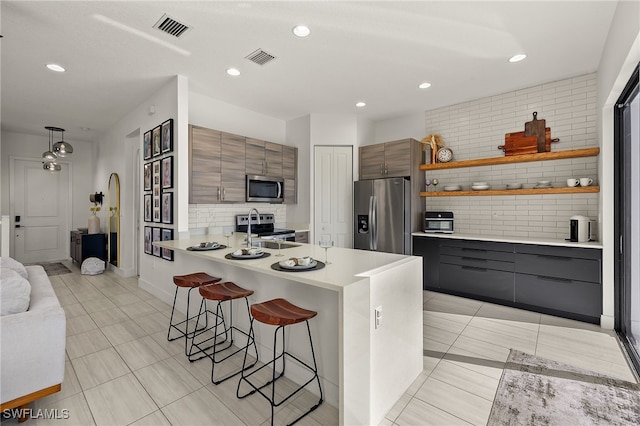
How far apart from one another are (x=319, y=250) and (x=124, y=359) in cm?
188

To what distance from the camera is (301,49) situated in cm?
297

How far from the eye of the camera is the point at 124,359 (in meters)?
2.49

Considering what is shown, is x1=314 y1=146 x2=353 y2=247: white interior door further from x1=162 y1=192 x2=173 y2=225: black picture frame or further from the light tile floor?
x1=162 y1=192 x2=173 y2=225: black picture frame

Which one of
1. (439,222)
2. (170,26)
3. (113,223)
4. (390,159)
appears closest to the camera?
(170,26)

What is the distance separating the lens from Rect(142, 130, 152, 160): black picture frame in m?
4.27

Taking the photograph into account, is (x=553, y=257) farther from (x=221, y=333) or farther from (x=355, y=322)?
(x=221, y=333)

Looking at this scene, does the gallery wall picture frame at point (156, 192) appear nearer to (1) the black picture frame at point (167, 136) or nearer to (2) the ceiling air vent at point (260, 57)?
(1) the black picture frame at point (167, 136)

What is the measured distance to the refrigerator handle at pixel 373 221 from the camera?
4648mm

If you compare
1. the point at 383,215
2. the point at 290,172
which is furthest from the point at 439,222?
the point at 290,172

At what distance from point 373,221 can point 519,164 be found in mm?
2158

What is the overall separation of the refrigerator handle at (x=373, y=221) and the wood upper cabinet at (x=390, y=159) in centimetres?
47

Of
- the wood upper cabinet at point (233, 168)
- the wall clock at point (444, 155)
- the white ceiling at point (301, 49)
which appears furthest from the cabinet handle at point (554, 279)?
the wood upper cabinet at point (233, 168)

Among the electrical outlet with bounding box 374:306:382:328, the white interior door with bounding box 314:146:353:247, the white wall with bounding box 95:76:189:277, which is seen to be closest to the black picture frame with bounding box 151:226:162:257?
the white wall with bounding box 95:76:189:277

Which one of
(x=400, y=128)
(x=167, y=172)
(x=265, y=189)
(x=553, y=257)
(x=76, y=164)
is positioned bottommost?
(x=553, y=257)
